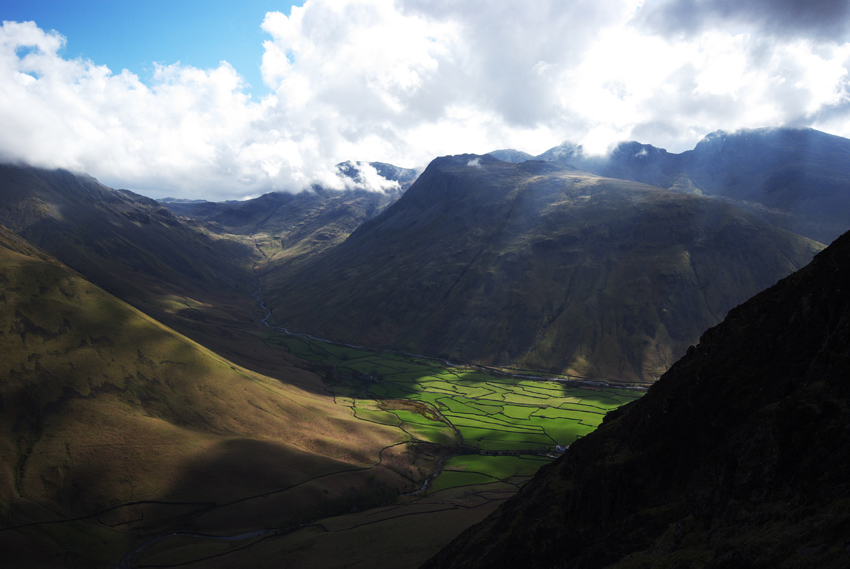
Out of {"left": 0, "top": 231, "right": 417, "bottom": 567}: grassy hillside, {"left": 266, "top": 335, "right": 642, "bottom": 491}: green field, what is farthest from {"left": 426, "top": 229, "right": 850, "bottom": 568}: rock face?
{"left": 266, "top": 335, "right": 642, "bottom": 491}: green field

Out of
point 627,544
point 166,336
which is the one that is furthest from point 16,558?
point 627,544

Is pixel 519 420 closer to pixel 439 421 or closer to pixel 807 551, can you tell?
pixel 439 421

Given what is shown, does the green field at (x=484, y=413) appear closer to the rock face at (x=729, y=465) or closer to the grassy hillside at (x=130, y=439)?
the grassy hillside at (x=130, y=439)

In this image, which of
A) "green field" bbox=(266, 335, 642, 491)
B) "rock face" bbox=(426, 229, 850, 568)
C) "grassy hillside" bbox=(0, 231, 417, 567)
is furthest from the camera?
"green field" bbox=(266, 335, 642, 491)

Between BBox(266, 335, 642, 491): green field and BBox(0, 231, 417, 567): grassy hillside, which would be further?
BBox(266, 335, 642, 491): green field

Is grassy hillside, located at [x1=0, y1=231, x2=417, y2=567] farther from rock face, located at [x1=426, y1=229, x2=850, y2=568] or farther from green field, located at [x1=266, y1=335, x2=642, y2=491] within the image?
rock face, located at [x1=426, y1=229, x2=850, y2=568]

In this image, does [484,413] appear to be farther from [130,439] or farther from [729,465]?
[729,465]

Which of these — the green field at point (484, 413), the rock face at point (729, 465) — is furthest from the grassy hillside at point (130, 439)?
the rock face at point (729, 465)

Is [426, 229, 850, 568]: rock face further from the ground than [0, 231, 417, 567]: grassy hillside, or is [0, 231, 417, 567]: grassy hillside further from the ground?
[426, 229, 850, 568]: rock face
